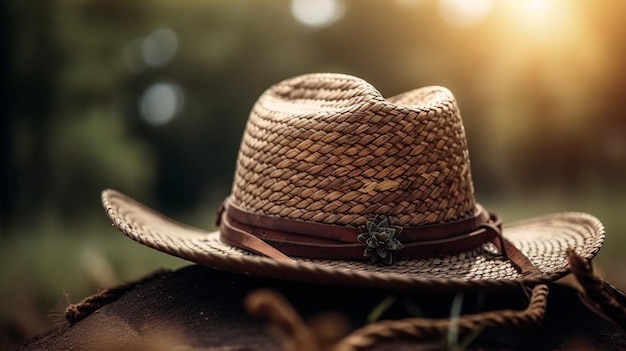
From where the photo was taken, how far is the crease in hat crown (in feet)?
4.45

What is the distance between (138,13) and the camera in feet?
8.94

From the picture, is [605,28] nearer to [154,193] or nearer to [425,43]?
[425,43]

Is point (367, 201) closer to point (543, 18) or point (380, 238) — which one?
point (380, 238)

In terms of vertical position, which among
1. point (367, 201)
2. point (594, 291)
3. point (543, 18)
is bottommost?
point (594, 291)

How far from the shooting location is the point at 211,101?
2.78 m

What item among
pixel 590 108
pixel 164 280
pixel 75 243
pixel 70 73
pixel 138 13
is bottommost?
pixel 75 243

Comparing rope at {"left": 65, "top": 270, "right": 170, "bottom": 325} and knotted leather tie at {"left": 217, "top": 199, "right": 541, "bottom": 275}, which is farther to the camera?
rope at {"left": 65, "top": 270, "right": 170, "bottom": 325}

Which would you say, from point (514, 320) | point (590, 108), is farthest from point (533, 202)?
point (514, 320)

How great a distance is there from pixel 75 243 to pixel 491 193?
168cm

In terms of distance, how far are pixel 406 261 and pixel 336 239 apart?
16cm

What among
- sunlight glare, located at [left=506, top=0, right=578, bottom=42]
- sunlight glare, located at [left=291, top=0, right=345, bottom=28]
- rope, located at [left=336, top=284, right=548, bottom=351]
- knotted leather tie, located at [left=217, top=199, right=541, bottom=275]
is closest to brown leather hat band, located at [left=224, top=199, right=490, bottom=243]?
knotted leather tie, located at [left=217, top=199, right=541, bottom=275]

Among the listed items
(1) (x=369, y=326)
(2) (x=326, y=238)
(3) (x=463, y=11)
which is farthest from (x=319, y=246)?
(3) (x=463, y=11)

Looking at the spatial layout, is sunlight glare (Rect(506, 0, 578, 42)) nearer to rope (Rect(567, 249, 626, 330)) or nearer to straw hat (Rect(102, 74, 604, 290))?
straw hat (Rect(102, 74, 604, 290))

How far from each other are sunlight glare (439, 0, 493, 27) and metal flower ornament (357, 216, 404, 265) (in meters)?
1.38
